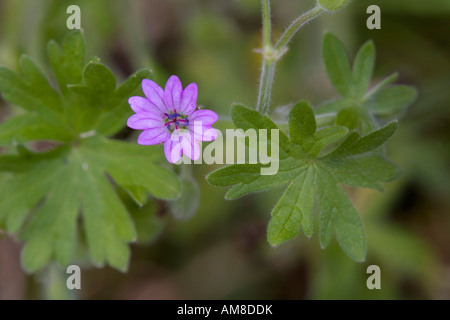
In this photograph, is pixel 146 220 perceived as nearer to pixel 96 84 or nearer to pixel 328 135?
pixel 96 84

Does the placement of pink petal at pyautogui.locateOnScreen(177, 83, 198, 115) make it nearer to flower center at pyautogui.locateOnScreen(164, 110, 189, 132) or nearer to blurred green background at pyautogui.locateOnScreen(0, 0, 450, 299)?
flower center at pyautogui.locateOnScreen(164, 110, 189, 132)

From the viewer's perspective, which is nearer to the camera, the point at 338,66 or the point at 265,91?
the point at 265,91

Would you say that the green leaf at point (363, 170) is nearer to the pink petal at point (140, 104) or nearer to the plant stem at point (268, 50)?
the plant stem at point (268, 50)

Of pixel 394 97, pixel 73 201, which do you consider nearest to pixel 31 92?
pixel 73 201

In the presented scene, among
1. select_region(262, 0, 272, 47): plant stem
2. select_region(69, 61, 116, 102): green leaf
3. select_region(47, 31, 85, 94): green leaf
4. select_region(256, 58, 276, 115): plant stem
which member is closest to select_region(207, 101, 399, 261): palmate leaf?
select_region(256, 58, 276, 115): plant stem

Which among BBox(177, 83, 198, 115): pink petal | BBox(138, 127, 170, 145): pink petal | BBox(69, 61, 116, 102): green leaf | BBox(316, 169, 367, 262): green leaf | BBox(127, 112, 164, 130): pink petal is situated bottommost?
BBox(316, 169, 367, 262): green leaf

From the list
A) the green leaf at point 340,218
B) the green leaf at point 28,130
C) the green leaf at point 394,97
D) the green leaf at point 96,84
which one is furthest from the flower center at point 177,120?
the green leaf at point 394,97
